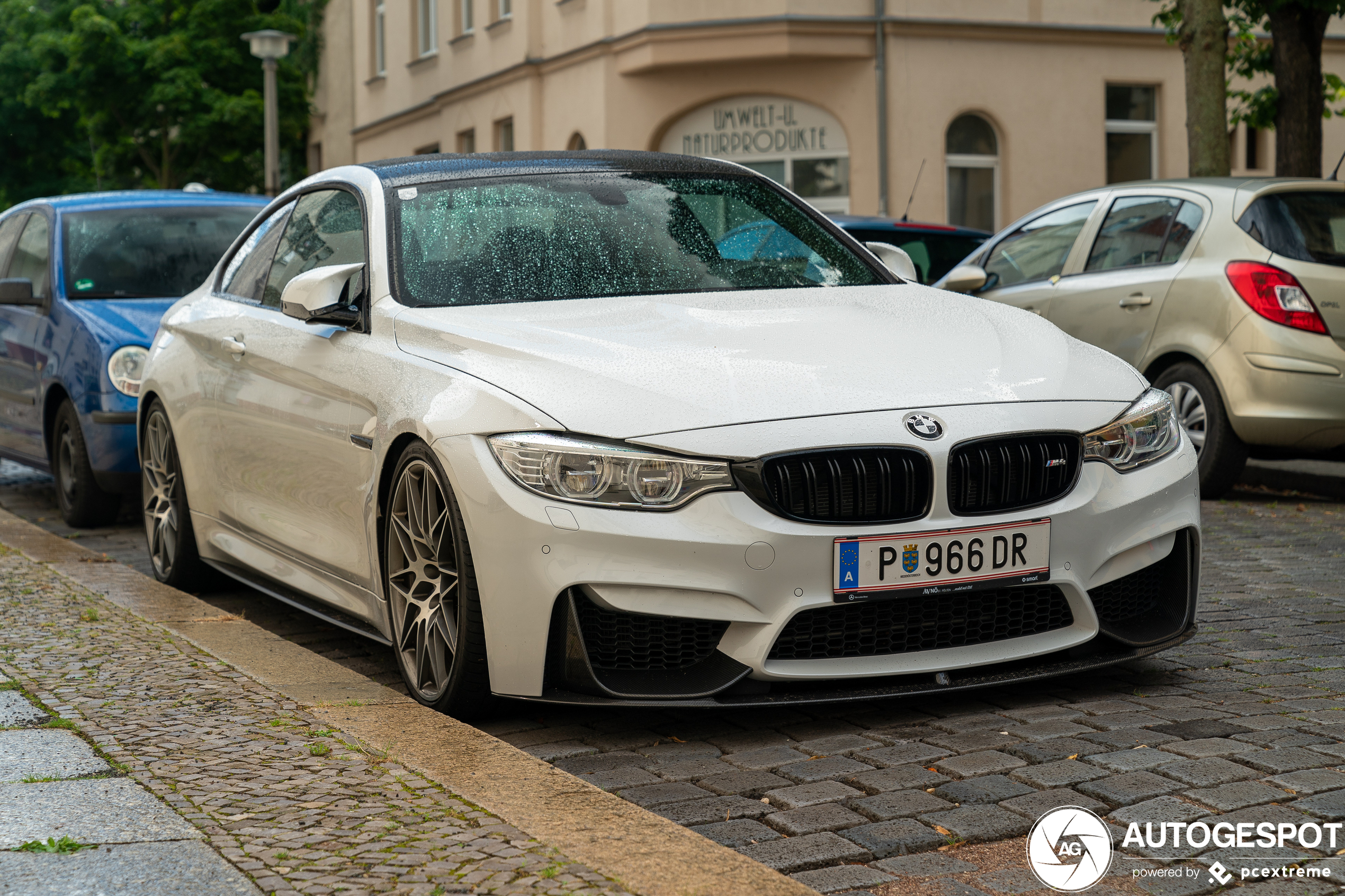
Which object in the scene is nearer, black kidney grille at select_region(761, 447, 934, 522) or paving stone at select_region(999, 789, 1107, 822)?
paving stone at select_region(999, 789, 1107, 822)

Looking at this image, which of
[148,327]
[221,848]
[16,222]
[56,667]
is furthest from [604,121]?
[221,848]

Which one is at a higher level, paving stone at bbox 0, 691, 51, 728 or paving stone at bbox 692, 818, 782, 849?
paving stone at bbox 0, 691, 51, 728

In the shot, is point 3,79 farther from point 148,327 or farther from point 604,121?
point 148,327

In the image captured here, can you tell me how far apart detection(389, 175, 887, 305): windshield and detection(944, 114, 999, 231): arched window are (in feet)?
67.3

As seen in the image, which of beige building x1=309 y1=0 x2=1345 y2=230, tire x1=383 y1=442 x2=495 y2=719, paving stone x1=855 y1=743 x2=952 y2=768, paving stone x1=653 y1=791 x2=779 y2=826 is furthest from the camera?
beige building x1=309 y1=0 x2=1345 y2=230

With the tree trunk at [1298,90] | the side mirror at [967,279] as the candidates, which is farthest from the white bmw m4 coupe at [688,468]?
the tree trunk at [1298,90]

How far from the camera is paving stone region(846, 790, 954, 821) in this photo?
11.7ft

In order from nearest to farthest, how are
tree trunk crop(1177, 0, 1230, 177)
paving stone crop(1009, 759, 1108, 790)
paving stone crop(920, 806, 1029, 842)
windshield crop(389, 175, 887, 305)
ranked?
paving stone crop(920, 806, 1029, 842)
paving stone crop(1009, 759, 1108, 790)
windshield crop(389, 175, 887, 305)
tree trunk crop(1177, 0, 1230, 177)

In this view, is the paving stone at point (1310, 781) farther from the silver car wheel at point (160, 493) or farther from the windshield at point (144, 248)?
the windshield at point (144, 248)

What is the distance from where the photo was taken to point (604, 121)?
25.8m

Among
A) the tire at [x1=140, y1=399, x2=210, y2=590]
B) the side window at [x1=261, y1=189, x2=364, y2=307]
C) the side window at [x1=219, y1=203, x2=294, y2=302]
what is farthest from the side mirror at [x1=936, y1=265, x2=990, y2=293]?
the tire at [x1=140, y1=399, x2=210, y2=590]

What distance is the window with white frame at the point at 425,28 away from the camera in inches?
1310

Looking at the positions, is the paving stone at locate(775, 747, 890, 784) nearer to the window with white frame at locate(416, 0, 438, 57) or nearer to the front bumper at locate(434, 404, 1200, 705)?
the front bumper at locate(434, 404, 1200, 705)

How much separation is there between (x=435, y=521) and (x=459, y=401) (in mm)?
339
